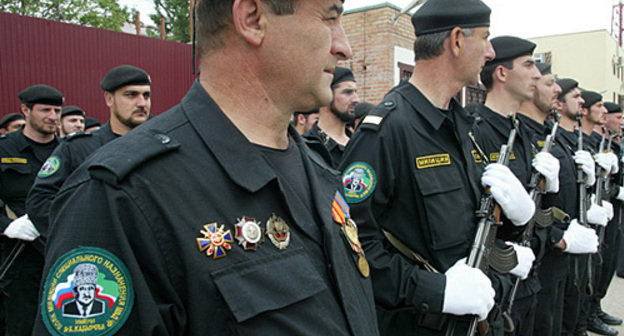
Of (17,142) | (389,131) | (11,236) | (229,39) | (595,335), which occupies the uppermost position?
(229,39)

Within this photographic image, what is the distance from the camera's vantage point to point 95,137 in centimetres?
382

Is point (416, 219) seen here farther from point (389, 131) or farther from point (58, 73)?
point (58, 73)

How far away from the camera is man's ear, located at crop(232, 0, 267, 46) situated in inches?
44.5

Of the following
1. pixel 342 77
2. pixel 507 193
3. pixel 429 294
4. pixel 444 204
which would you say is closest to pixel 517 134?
pixel 507 193

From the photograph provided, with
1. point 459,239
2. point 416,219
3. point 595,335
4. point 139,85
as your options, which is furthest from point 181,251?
point 595,335

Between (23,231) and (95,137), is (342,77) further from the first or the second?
(23,231)

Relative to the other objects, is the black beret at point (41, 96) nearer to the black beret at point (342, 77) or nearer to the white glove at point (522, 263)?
the black beret at point (342, 77)

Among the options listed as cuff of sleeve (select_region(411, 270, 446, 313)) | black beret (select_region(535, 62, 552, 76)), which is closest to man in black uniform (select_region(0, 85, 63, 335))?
cuff of sleeve (select_region(411, 270, 446, 313))

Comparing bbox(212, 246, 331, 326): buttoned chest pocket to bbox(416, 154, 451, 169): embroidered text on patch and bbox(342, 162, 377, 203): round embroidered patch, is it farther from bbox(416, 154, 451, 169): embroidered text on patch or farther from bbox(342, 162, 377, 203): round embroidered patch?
bbox(416, 154, 451, 169): embroidered text on patch

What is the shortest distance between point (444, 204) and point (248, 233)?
4.23ft

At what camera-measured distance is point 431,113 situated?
2.22 m

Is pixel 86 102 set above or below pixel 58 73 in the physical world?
below

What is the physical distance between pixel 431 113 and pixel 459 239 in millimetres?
609

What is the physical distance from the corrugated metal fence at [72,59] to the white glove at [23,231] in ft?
19.3
